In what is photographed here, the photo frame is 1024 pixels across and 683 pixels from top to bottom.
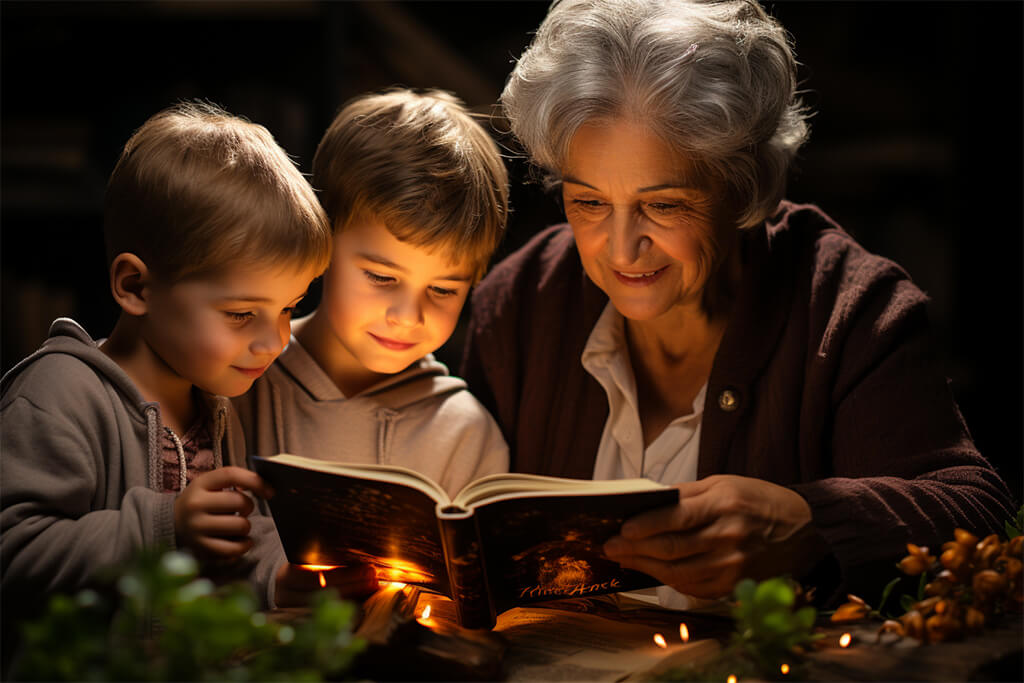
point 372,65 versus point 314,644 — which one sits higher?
point 372,65

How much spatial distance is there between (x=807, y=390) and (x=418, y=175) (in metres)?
0.74

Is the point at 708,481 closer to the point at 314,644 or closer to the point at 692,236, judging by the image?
the point at 692,236

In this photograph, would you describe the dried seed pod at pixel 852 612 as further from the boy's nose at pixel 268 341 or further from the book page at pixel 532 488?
the boy's nose at pixel 268 341

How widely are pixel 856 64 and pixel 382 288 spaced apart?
2.75 m

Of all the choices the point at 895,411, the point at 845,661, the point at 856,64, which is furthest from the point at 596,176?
the point at 856,64

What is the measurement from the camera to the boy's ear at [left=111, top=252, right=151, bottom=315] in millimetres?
1414

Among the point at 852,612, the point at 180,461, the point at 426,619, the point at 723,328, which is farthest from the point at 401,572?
the point at 723,328

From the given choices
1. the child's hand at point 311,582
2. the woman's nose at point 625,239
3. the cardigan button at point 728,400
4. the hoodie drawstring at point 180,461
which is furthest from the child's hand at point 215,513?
the cardigan button at point 728,400

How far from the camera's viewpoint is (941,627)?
45.4 inches

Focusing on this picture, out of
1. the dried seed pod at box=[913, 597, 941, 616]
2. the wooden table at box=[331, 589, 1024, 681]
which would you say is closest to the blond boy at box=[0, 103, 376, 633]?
the wooden table at box=[331, 589, 1024, 681]

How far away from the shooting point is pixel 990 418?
11.6ft

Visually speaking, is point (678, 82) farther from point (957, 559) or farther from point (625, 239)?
point (957, 559)

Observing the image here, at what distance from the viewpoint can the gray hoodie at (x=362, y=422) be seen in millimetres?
1668

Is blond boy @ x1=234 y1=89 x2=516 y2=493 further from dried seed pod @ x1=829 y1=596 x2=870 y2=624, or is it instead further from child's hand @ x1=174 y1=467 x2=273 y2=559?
dried seed pod @ x1=829 y1=596 x2=870 y2=624
